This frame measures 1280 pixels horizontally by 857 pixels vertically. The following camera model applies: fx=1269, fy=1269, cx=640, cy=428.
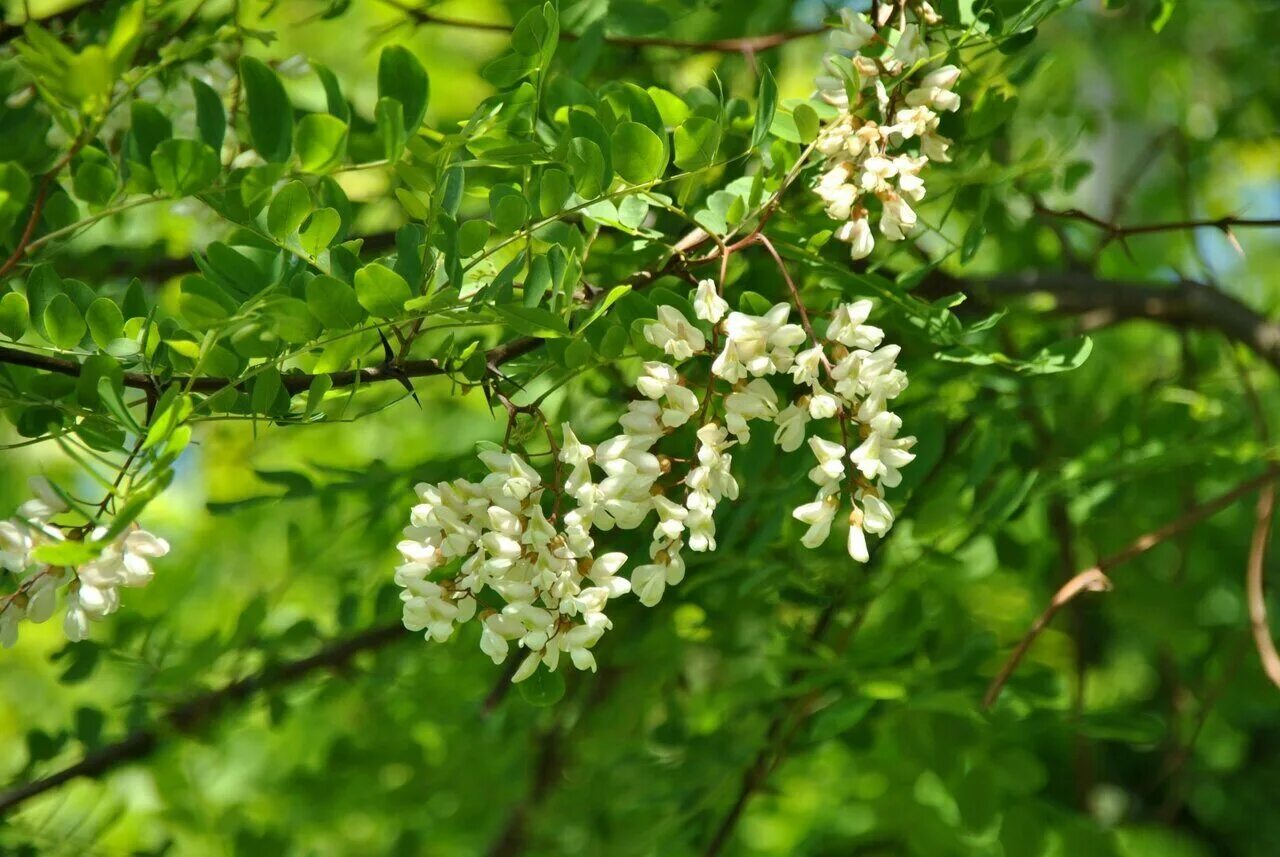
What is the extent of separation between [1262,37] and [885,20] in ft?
2.55

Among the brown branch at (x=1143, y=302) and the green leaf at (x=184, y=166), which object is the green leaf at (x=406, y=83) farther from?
the brown branch at (x=1143, y=302)

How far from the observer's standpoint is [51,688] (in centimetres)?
158

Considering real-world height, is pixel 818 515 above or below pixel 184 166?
below

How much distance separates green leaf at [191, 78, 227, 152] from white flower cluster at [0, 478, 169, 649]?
0.14 meters

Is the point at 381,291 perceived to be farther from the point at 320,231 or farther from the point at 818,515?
the point at 818,515

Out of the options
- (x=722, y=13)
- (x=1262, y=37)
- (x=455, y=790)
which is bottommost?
(x=455, y=790)

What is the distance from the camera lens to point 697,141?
48 centimetres

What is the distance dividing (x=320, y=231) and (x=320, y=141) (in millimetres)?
33

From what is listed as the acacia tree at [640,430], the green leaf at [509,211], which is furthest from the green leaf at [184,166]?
the green leaf at [509,211]

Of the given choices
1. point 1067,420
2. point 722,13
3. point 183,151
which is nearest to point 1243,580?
point 1067,420

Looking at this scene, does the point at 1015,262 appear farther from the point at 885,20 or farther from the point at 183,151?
the point at 183,151

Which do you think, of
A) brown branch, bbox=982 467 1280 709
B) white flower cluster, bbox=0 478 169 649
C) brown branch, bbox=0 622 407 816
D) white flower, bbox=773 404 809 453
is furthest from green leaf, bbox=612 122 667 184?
brown branch, bbox=0 622 407 816

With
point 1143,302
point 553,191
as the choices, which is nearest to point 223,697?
point 553,191

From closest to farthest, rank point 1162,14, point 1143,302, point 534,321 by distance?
1. point 534,321
2. point 1162,14
3. point 1143,302
